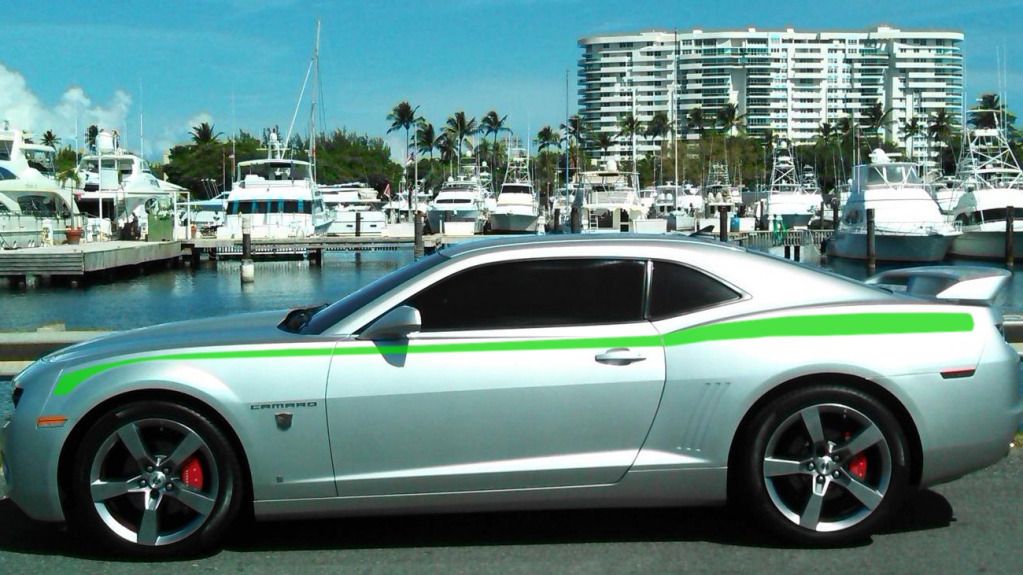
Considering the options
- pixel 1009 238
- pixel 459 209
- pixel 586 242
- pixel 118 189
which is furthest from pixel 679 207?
pixel 586 242

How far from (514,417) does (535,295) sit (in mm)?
590

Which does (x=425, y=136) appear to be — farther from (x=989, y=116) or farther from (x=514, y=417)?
(x=514, y=417)

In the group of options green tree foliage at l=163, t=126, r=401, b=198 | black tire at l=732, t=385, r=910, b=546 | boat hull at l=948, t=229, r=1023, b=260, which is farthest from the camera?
green tree foliage at l=163, t=126, r=401, b=198

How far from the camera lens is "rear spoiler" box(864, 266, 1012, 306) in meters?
5.28

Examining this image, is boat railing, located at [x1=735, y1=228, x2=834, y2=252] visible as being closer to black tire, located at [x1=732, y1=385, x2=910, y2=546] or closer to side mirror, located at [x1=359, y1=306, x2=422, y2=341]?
black tire, located at [x1=732, y1=385, x2=910, y2=546]

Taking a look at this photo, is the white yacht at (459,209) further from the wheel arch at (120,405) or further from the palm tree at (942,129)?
the palm tree at (942,129)

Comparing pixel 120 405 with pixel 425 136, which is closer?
pixel 120 405

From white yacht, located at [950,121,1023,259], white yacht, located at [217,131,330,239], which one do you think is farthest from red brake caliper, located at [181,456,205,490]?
white yacht, located at [217,131,330,239]

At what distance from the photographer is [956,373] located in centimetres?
485

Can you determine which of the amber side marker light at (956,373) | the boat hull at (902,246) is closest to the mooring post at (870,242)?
the boat hull at (902,246)

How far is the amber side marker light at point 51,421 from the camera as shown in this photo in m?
4.73

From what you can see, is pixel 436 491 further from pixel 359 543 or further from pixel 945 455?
pixel 945 455

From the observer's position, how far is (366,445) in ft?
15.6

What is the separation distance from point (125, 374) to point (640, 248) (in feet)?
7.61
